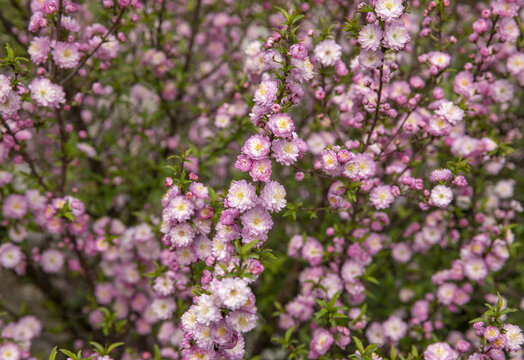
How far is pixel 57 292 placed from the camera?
540 centimetres

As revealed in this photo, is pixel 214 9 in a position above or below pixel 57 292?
above

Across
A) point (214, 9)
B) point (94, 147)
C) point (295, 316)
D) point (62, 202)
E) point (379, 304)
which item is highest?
point (214, 9)

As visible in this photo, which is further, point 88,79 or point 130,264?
point 130,264

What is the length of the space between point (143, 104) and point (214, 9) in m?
1.70

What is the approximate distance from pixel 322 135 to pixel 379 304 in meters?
1.99

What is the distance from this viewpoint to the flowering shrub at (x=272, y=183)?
2.59m

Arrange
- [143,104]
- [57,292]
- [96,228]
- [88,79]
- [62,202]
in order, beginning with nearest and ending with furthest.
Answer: [62,202] < [88,79] < [96,228] < [57,292] < [143,104]

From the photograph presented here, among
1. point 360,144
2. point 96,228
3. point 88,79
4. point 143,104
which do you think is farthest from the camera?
point 143,104

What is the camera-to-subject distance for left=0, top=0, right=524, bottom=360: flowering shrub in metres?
2.59

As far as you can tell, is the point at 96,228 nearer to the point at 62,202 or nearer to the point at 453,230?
the point at 62,202

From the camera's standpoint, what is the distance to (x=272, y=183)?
2.53 metres

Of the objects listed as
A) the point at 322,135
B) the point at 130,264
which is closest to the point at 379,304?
the point at 322,135

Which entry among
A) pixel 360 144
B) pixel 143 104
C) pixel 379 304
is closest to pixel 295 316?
pixel 379 304

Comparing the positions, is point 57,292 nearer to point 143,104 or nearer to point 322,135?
point 143,104
